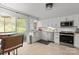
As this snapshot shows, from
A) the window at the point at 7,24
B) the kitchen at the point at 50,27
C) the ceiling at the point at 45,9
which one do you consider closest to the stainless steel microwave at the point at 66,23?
the kitchen at the point at 50,27

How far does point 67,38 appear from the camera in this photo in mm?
1453

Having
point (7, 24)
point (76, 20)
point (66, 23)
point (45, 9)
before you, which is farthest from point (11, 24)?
point (76, 20)

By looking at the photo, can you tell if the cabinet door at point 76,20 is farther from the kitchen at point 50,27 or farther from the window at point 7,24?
the window at point 7,24

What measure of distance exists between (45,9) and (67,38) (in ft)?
2.12

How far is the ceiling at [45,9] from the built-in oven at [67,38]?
359 mm

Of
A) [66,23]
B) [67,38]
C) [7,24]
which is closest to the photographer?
[7,24]

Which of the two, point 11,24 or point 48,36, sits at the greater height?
point 11,24

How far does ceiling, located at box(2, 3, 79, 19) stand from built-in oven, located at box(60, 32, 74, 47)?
359 millimetres

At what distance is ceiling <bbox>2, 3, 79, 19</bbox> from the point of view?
41.9 inches

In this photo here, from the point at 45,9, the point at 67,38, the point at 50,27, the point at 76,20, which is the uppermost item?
the point at 45,9

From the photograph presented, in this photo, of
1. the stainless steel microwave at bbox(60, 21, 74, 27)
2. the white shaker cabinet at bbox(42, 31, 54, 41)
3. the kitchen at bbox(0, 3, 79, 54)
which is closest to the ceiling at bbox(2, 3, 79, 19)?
the kitchen at bbox(0, 3, 79, 54)

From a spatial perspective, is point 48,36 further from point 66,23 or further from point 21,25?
point 21,25

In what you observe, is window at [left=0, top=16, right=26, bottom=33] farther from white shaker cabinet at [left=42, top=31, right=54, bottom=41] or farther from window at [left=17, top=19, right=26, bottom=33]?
white shaker cabinet at [left=42, top=31, right=54, bottom=41]
